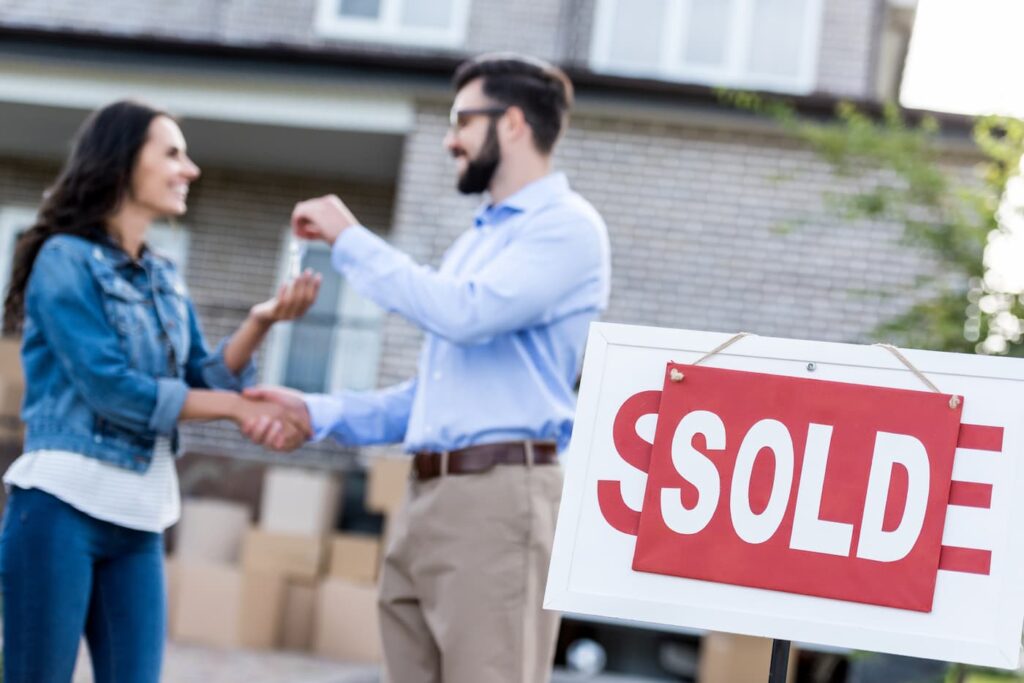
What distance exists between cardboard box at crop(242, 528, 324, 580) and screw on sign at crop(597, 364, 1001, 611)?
6.88 metres

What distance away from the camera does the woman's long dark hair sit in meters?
3.30

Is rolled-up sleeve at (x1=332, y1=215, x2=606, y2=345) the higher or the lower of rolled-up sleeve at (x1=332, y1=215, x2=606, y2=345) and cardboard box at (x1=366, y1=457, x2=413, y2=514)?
the higher

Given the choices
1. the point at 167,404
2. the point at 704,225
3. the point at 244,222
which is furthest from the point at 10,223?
the point at 167,404

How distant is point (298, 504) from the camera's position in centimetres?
896

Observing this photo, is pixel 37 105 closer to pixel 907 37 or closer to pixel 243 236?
pixel 243 236

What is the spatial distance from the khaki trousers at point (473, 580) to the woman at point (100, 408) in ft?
2.00

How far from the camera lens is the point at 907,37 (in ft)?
56.6

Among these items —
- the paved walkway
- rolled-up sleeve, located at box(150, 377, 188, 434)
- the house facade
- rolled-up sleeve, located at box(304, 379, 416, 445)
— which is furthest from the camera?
the house facade

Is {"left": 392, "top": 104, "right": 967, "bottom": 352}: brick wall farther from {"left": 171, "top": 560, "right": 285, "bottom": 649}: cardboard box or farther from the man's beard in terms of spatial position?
the man's beard

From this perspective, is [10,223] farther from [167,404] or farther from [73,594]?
[73,594]

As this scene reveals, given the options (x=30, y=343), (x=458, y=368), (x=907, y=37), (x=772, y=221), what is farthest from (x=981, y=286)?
(x=907, y=37)

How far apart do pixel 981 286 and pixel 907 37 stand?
37.7 feet

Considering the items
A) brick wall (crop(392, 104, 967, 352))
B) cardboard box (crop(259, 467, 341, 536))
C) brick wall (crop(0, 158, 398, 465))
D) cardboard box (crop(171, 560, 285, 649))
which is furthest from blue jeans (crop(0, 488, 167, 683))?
brick wall (crop(0, 158, 398, 465))

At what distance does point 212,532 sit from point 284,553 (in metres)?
0.62
